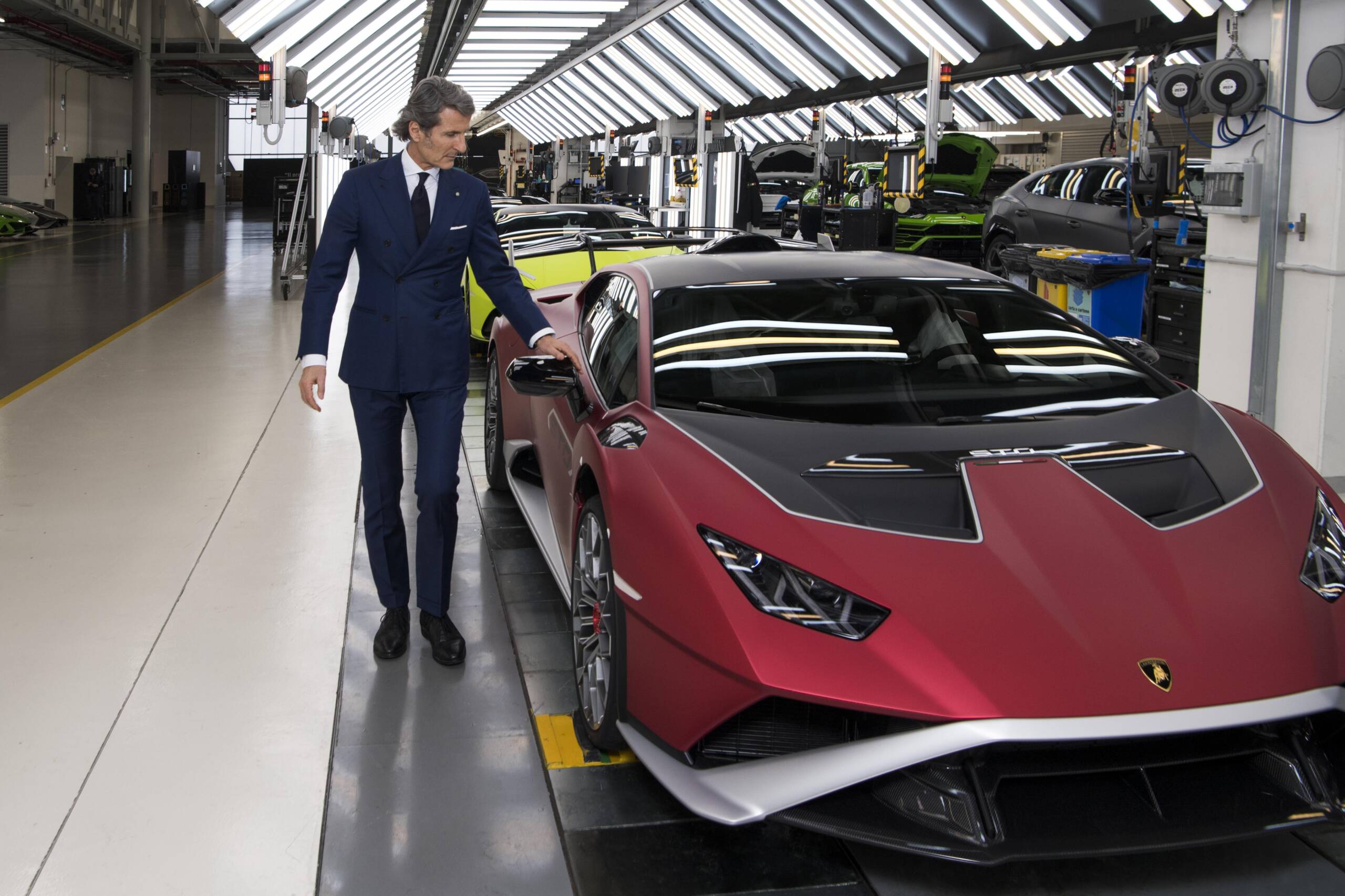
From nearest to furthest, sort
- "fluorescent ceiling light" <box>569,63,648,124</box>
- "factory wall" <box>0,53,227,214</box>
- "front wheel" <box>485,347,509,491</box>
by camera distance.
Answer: "front wheel" <box>485,347,509,491</box>
"factory wall" <box>0,53,227,214</box>
"fluorescent ceiling light" <box>569,63,648,124</box>

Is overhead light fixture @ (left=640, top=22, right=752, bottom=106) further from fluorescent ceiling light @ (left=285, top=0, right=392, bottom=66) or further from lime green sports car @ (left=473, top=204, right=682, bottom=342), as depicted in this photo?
lime green sports car @ (left=473, top=204, right=682, bottom=342)

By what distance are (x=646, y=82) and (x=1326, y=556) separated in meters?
29.6

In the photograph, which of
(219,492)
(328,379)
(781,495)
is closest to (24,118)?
(328,379)

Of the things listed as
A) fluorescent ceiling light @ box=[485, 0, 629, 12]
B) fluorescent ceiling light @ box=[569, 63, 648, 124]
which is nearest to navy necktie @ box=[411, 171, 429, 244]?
fluorescent ceiling light @ box=[485, 0, 629, 12]

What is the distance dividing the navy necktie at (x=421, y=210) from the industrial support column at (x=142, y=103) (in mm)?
32065

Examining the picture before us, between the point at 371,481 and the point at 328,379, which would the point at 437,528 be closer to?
the point at 371,481

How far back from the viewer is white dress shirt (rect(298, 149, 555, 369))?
3498 millimetres

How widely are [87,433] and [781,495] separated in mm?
5461

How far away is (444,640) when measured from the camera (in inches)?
144

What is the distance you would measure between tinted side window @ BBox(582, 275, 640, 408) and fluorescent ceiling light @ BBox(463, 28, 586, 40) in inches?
864

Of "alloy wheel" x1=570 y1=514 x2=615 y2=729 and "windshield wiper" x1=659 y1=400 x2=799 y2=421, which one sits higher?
"windshield wiper" x1=659 y1=400 x2=799 y2=421

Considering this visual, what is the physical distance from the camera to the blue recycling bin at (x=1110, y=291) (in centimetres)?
907

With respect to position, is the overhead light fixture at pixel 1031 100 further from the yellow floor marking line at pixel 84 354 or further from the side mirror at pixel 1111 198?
the yellow floor marking line at pixel 84 354

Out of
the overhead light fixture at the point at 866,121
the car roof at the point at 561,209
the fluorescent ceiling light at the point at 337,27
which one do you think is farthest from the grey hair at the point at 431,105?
the overhead light fixture at the point at 866,121
